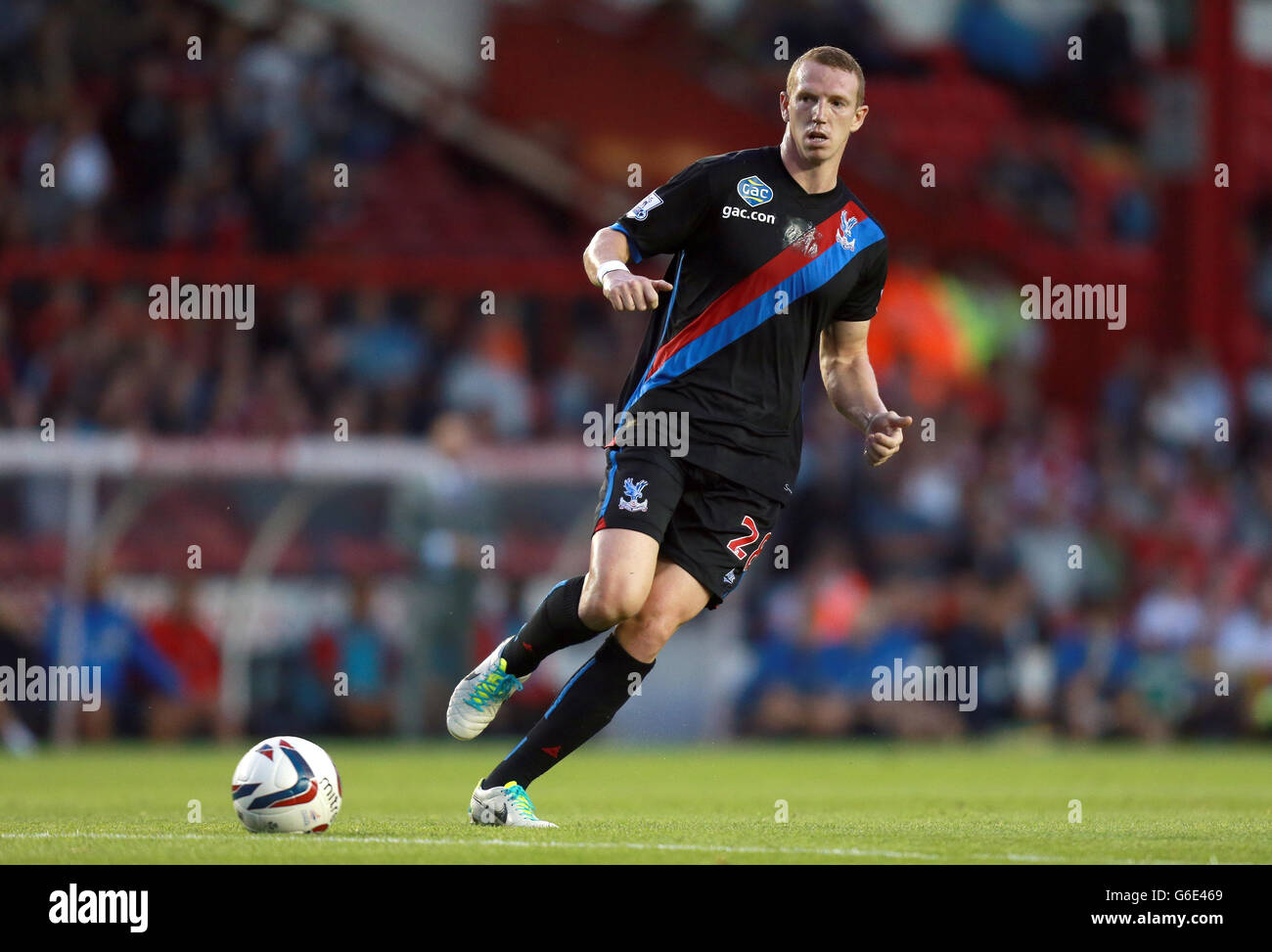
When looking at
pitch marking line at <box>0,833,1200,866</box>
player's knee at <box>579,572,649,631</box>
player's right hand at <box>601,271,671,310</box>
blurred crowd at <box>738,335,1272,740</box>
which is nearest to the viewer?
pitch marking line at <box>0,833,1200,866</box>

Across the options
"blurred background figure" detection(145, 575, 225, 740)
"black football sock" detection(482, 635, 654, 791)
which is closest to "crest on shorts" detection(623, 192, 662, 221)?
"black football sock" detection(482, 635, 654, 791)

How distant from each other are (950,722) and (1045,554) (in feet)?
6.26

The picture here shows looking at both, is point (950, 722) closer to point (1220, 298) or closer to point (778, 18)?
point (1220, 298)

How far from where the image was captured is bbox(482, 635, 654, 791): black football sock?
688 centimetres

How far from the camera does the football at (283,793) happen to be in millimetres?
6668

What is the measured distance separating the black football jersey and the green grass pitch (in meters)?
1.45

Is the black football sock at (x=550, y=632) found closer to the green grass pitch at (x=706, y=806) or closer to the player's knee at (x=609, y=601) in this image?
the player's knee at (x=609, y=601)

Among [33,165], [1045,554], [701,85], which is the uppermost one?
[701,85]

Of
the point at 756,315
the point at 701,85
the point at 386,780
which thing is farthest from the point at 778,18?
the point at 756,315

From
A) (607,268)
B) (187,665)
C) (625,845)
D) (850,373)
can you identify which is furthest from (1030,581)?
(625,845)

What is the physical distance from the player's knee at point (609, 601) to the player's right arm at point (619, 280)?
968 millimetres

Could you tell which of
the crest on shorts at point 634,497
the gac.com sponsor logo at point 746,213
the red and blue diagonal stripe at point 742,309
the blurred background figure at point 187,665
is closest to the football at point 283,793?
the crest on shorts at point 634,497

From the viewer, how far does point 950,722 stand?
15.8 m

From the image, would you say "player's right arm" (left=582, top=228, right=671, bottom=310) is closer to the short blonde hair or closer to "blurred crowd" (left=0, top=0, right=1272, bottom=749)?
the short blonde hair
